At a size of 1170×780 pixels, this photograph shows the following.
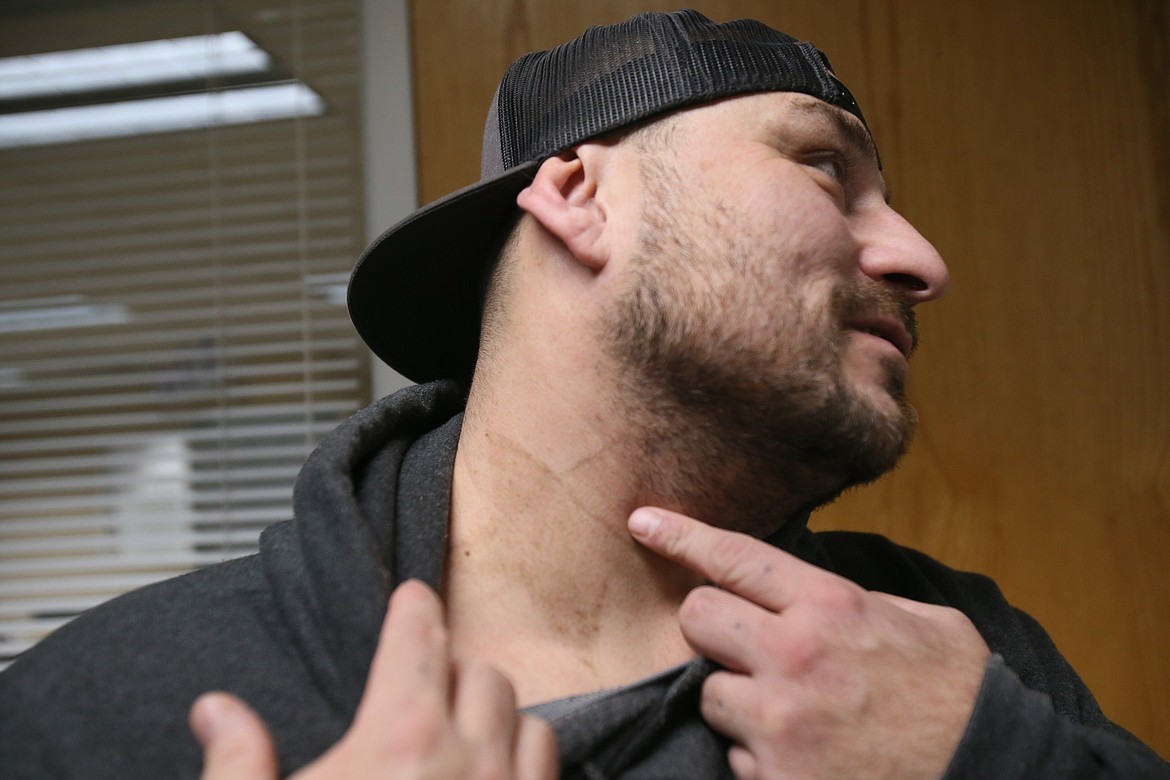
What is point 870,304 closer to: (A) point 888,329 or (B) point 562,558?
(A) point 888,329

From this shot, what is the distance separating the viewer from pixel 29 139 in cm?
206

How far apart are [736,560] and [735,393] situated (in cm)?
17

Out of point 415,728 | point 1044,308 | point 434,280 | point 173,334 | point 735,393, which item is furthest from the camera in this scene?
point 173,334

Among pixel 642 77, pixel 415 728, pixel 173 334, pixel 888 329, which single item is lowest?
pixel 173 334

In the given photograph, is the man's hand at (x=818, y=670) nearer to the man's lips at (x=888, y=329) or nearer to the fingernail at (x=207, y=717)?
the man's lips at (x=888, y=329)

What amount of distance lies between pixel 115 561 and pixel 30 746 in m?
1.36

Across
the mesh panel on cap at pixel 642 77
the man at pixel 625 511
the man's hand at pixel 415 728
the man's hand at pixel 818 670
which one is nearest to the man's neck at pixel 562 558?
the man at pixel 625 511

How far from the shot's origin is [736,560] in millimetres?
823

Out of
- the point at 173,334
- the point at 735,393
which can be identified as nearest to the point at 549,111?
the point at 735,393

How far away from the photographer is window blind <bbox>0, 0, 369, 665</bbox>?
1912 millimetres

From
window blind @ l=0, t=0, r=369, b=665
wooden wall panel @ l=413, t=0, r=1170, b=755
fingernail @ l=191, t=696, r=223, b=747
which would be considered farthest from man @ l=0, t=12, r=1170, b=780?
window blind @ l=0, t=0, r=369, b=665

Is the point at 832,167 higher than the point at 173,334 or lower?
higher

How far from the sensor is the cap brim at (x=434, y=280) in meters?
1.01

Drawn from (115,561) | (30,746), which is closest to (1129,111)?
(30,746)
